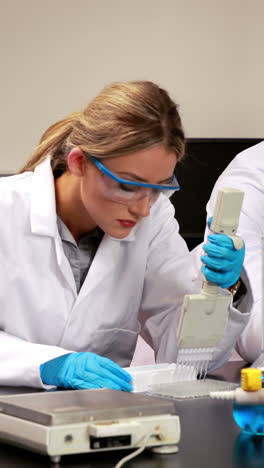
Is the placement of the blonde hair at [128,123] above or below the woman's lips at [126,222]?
above

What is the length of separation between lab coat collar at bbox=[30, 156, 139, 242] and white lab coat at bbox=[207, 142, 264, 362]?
399 mm

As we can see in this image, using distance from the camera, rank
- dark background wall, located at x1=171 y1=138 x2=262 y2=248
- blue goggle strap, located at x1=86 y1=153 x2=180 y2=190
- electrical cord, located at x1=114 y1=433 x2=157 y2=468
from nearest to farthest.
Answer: electrical cord, located at x1=114 y1=433 x2=157 y2=468 → blue goggle strap, located at x1=86 y1=153 x2=180 y2=190 → dark background wall, located at x1=171 y1=138 x2=262 y2=248

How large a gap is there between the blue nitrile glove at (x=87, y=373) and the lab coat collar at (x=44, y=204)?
0.44m

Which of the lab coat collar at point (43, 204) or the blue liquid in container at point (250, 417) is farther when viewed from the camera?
the lab coat collar at point (43, 204)

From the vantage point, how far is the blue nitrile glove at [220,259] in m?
2.13

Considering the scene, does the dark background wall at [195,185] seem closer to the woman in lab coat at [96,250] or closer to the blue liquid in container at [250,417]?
the woman in lab coat at [96,250]

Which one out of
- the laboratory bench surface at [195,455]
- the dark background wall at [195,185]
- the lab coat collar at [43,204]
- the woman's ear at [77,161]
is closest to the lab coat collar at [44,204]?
the lab coat collar at [43,204]

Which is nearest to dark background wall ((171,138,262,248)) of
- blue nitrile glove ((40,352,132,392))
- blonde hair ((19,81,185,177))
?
blonde hair ((19,81,185,177))

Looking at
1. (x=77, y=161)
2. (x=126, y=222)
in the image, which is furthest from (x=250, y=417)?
(x=77, y=161)

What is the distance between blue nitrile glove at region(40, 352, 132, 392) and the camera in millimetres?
1924

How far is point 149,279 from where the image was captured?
2.54 m

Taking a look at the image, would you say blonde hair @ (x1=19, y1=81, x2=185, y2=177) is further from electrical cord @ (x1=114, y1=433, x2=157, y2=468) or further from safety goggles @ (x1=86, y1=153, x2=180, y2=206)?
electrical cord @ (x1=114, y1=433, x2=157, y2=468)

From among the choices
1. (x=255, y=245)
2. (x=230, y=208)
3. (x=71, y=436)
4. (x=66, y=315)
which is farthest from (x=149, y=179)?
(x=71, y=436)

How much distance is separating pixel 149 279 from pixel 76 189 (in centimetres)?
37
